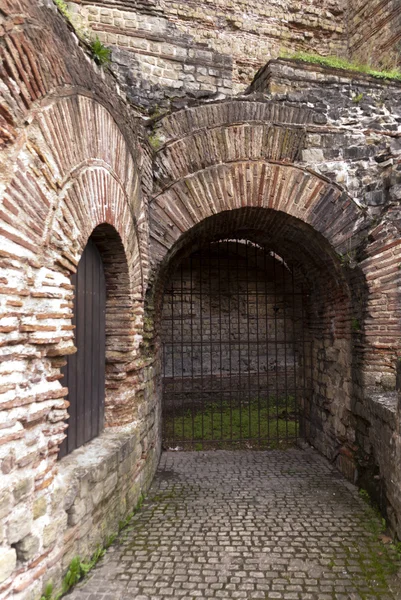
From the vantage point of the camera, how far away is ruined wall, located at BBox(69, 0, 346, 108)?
498 centimetres

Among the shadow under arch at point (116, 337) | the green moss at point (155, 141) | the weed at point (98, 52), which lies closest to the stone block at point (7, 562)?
the shadow under arch at point (116, 337)

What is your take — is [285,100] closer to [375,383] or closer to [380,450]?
[375,383]

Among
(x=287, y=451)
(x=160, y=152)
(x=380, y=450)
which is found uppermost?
(x=160, y=152)

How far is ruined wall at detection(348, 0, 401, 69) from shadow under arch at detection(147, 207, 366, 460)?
21.1 ft

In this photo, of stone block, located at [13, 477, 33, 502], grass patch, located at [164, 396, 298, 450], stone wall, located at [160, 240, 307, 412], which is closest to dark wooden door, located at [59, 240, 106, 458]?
stone block, located at [13, 477, 33, 502]

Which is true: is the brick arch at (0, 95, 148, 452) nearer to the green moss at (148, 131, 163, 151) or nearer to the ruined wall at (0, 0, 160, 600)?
the ruined wall at (0, 0, 160, 600)

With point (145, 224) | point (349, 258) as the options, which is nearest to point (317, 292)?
point (349, 258)

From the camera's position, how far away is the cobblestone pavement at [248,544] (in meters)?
2.83

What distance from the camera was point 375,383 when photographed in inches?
Answer: 177

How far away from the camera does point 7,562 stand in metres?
1.94

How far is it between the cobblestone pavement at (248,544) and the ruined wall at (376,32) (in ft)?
30.3

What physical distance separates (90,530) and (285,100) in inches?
183

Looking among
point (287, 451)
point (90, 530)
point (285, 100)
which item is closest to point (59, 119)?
point (90, 530)

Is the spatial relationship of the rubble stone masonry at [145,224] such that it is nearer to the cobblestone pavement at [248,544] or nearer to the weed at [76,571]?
the weed at [76,571]
